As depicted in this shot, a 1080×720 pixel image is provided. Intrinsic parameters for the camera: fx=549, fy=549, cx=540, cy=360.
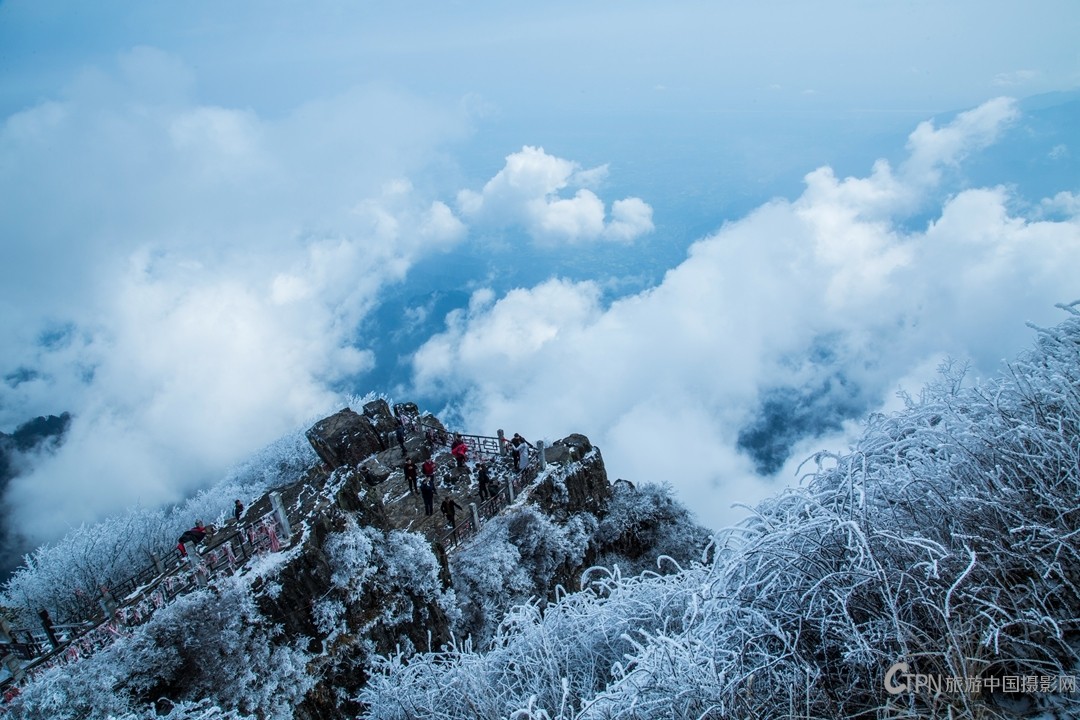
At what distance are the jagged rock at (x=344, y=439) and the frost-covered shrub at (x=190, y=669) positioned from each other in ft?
36.9

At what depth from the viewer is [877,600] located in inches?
156

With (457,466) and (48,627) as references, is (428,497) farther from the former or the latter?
(48,627)

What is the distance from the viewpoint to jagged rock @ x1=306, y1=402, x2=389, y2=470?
20.2 m

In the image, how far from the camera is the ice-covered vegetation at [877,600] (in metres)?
3.61

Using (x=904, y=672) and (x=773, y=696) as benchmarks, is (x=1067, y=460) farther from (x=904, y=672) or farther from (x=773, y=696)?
(x=773, y=696)

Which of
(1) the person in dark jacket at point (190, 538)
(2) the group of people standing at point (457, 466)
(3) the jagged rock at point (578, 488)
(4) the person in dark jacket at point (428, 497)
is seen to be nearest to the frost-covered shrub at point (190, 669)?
(1) the person in dark jacket at point (190, 538)

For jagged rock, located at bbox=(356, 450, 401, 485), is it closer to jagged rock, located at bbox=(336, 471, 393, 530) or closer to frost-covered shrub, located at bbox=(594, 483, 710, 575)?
jagged rock, located at bbox=(336, 471, 393, 530)

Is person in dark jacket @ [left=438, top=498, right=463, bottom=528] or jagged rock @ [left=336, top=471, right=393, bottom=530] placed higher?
jagged rock @ [left=336, top=471, right=393, bottom=530]

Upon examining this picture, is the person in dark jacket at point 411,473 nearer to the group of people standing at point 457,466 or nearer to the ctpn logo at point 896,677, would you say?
the group of people standing at point 457,466

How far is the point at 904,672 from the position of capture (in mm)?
3471

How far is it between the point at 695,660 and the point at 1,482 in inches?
2363

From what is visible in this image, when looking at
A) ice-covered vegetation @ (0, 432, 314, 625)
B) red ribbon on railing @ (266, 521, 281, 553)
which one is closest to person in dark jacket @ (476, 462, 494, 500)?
red ribbon on railing @ (266, 521, 281, 553)

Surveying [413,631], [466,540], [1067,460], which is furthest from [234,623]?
[1067,460]

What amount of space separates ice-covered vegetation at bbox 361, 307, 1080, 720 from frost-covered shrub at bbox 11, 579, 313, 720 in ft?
13.9
